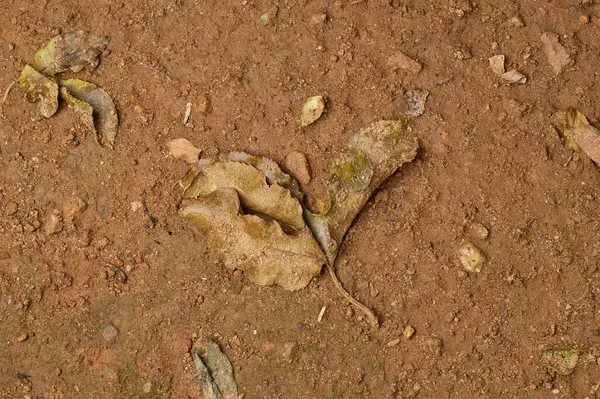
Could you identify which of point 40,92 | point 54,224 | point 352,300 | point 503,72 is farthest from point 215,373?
point 503,72

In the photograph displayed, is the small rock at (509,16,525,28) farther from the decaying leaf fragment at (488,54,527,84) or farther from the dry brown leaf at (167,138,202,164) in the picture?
the dry brown leaf at (167,138,202,164)

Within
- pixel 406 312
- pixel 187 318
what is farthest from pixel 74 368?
pixel 406 312

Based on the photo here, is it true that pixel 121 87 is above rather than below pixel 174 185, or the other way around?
above

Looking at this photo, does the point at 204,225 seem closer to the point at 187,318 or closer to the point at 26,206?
the point at 187,318

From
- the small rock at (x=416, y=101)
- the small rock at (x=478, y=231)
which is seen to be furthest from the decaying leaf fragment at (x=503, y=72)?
the small rock at (x=478, y=231)

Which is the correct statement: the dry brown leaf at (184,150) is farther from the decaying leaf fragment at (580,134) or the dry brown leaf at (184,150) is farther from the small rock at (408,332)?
the decaying leaf fragment at (580,134)

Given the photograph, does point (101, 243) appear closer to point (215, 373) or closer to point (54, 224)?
point (54, 224)
